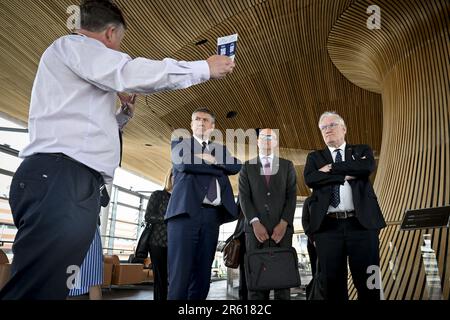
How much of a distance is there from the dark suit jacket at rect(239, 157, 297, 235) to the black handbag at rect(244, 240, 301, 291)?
0.62ft

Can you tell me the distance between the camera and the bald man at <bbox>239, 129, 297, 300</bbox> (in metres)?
2.45

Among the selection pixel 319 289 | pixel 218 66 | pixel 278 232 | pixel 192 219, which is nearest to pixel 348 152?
pixel 278 232

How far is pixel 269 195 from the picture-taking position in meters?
2.61

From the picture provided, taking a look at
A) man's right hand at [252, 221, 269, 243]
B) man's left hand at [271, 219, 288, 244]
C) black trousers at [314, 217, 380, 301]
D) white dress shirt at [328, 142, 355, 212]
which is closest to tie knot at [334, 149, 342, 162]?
white dress shirt at [328, 142, 355, 212]

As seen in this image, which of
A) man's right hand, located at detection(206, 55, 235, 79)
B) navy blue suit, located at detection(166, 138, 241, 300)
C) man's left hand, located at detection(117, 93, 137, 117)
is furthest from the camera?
navy blue suit, located at detection(166, 138, 241, 300)

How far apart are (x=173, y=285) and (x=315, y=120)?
670 centimetres

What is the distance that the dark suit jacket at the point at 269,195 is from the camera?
8.32ft

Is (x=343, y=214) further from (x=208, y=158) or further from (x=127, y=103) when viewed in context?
(x=127, y=103)

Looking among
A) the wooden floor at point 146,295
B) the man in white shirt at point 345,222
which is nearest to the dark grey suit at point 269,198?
the man in white shirt at point 345,222

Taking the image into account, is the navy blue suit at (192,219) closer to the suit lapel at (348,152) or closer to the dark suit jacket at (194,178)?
the dark suit jacket at (194,178)

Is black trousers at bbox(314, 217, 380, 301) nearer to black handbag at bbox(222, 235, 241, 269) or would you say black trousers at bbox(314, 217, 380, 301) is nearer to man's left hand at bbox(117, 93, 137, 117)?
black handbag at bbox(222, 235, 241, 269)
